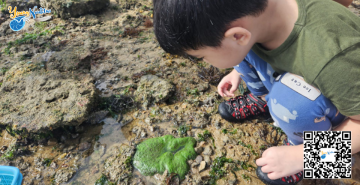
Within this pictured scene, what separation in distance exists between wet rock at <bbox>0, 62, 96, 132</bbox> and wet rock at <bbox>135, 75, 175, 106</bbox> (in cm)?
65

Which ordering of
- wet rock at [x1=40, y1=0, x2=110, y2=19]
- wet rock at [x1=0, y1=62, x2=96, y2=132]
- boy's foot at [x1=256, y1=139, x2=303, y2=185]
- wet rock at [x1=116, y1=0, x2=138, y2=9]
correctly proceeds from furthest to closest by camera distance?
1. wet rock at [x1=116, y1=0, x2=138, y2=9]
2. wet rock at [x1=40, y1=0, x2=110, y2=19]
3. wet rock at [x1=0, y1=62, x2=96, y2=132]
4. boy's foot at [x1=256, y1=139, x2=303, y2=185]

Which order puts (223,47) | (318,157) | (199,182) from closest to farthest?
(223,47) < (318,157) < (199,182)

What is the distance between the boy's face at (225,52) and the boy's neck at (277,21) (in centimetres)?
14

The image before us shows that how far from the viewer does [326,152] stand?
1.99 metres

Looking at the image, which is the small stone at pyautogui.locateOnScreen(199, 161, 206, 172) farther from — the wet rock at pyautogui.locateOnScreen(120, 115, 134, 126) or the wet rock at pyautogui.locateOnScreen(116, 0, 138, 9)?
the wet rock at pyautogui.locateOnScreen(116, 0, 138, 9)

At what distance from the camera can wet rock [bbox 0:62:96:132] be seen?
266 centimetres

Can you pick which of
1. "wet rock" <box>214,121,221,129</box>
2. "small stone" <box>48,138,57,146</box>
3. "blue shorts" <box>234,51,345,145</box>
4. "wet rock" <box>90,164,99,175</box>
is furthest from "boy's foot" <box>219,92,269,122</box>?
"small stone" <box>48,138,57,146</box>

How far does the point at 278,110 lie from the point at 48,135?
266 centimetres

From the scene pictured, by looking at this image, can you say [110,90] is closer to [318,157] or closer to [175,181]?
[175,181]

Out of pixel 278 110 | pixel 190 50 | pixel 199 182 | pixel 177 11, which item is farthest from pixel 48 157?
pixel 278 110

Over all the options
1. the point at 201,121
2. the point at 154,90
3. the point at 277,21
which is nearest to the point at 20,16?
the point at 154,90

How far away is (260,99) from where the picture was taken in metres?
2.84

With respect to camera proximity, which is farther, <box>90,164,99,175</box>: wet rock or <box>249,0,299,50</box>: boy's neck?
Answer: <box>90,164,99,175</box>: wet rock

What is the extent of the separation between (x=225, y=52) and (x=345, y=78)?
0.79 metres
